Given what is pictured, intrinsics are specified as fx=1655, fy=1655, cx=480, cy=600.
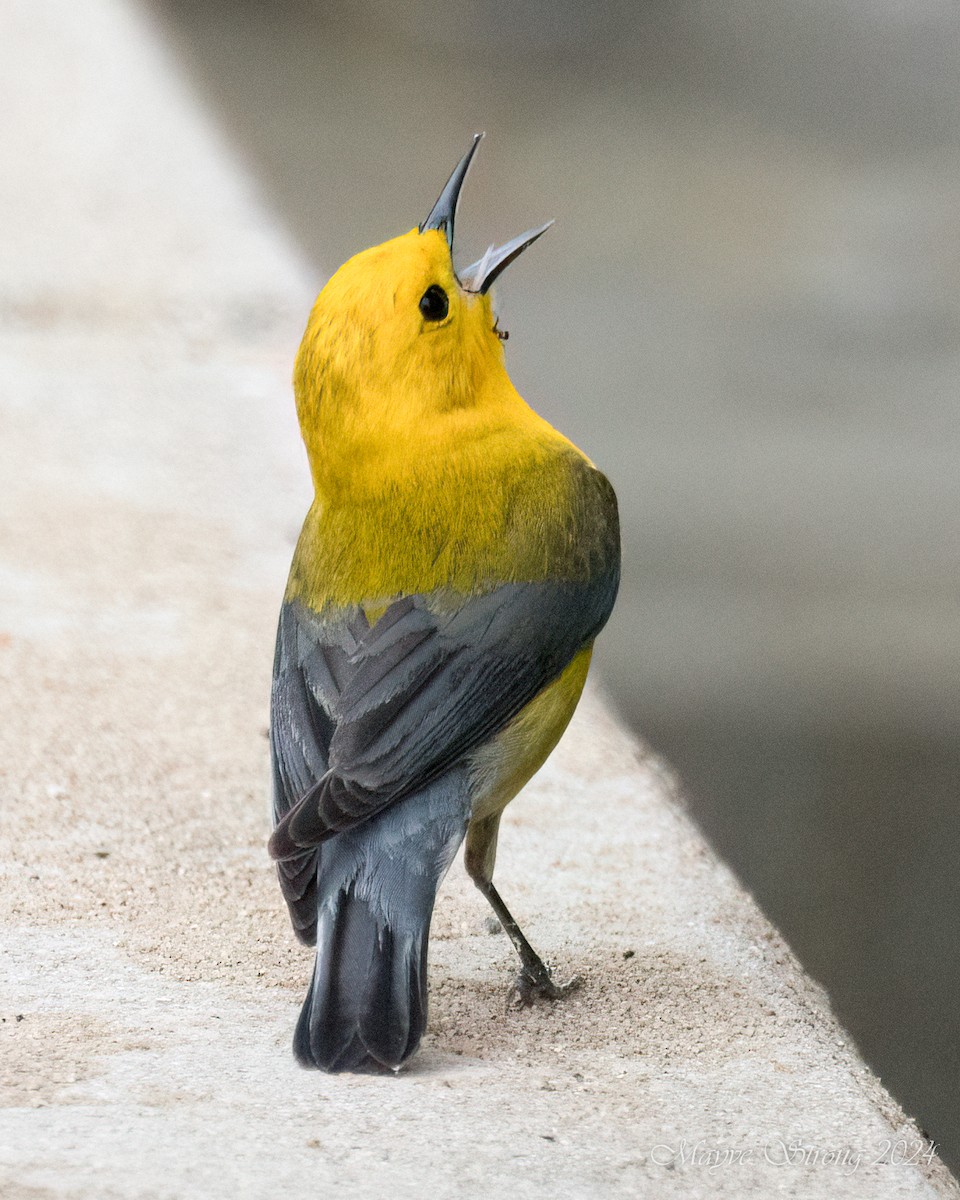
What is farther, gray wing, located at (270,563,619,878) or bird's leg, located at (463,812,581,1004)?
bird's leg, located at (463,812,581,1004)

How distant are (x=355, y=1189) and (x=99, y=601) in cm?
316

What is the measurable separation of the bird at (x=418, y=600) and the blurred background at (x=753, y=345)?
1160 mm

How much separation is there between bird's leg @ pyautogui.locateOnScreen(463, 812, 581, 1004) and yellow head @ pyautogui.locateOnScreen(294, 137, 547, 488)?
73cm

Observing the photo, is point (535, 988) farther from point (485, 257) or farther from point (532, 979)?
point (485, 257)

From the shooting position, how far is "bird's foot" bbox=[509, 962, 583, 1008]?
3.05 metres

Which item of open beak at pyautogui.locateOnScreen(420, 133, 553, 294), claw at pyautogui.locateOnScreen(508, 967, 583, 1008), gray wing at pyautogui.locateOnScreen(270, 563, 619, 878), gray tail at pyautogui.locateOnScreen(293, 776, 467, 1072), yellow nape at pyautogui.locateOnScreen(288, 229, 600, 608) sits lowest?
claw at pyautogui.locateOnScreen(508, 967, 583, 1008)

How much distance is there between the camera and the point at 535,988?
306 cm

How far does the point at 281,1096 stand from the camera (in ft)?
7.97

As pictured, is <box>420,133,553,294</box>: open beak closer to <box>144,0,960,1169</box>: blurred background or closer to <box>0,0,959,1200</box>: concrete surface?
<box>0,0,959,1200</box>: concrete surface

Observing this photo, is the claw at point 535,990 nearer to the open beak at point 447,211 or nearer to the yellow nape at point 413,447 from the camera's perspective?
the yellow nape at point 413,447

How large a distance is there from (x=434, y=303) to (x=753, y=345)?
19.0 feet

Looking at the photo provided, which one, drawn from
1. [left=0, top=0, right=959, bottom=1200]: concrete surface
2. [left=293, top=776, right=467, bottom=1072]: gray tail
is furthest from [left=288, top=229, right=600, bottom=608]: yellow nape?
[left=0, top=0, right=959, bottom=1200]: concrete surface

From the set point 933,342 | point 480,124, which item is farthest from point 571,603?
point 480,124

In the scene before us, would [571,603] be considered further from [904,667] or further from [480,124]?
[480,124]
